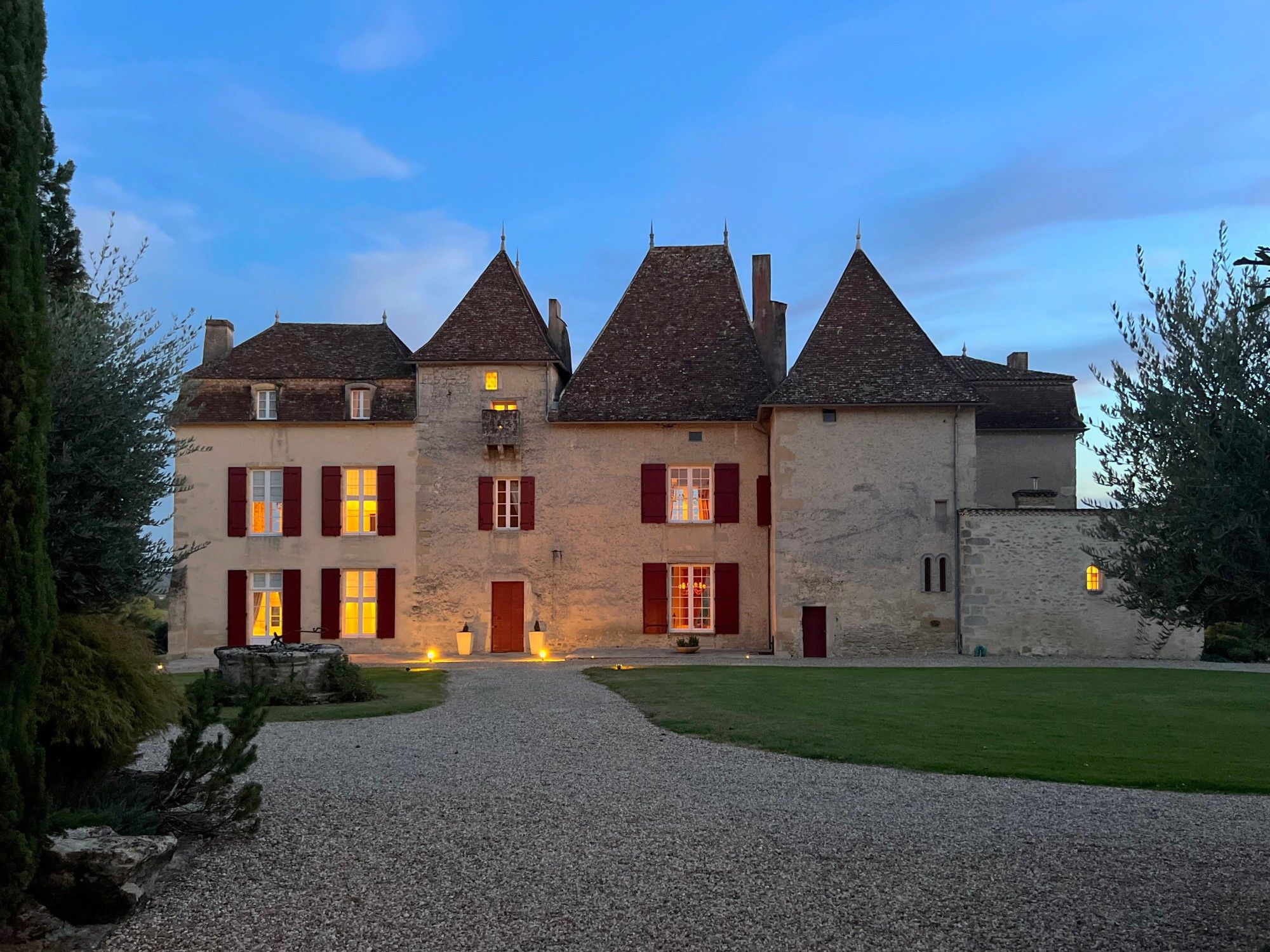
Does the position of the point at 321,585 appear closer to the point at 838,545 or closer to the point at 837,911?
the point at 838,545

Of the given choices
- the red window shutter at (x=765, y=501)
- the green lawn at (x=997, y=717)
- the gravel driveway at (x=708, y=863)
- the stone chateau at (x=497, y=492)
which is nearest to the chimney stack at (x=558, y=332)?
the stone chateau at (x=497, y=492)

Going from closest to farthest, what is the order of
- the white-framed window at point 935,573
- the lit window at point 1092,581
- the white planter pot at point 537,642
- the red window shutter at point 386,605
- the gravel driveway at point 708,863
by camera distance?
the gravel driveway at point 708,863
the lit window at point 1092,581
the white-framed window at point 935,573
the white planter pot at point 537,642
the red window shutter at point 386,605

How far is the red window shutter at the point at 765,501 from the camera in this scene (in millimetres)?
22984

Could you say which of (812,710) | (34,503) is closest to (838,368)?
(812,710)

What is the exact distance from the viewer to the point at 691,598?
2339cm

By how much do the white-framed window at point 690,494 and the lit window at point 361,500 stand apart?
6.42 metres

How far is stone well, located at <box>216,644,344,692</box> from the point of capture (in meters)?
14.2

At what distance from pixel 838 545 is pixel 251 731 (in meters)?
16.8

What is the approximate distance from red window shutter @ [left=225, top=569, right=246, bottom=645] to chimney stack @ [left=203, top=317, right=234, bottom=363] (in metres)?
5.09

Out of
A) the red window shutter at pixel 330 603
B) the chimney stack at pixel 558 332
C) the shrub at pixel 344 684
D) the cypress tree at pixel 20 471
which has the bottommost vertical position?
the shrub at pixel 344 684

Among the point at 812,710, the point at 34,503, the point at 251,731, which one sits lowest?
the point at 812,710

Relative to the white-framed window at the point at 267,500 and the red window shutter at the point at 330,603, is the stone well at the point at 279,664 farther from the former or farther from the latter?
the white-framed window at the point at 267,500

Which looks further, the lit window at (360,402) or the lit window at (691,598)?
the lit window at (360,402)

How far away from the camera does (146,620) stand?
24.4 feet
